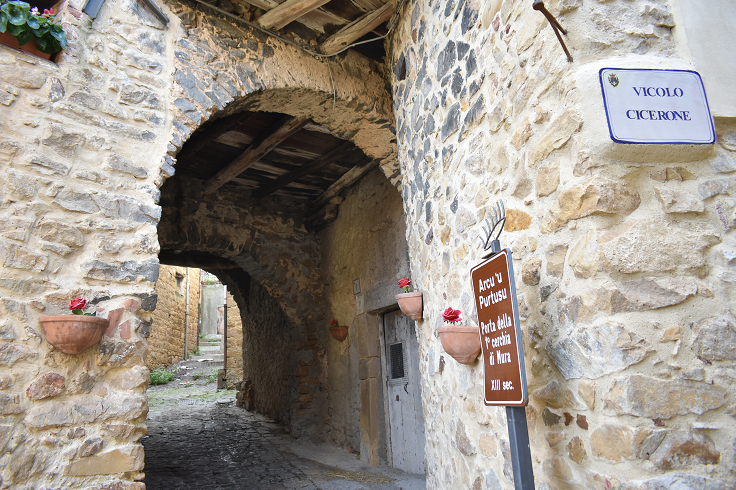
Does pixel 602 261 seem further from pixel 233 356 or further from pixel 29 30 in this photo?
pixel 233 356

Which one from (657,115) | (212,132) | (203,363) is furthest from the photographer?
(203,363)

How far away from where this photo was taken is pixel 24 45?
2514 millimetres

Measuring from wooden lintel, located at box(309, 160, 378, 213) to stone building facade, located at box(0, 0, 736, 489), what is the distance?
3.98 feet

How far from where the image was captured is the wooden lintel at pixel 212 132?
4.21 m

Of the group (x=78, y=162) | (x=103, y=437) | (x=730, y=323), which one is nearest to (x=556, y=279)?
(x=730, y=323)

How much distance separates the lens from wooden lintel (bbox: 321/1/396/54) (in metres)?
3.35

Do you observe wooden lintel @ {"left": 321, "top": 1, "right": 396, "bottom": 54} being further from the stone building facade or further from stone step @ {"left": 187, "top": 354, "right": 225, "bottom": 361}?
stone step @ {"left": 187, "top": 354, "right": 225, "bottom": 361}

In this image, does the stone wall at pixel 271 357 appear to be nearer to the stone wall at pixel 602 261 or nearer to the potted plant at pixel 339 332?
the potted plant at pixel 339 332

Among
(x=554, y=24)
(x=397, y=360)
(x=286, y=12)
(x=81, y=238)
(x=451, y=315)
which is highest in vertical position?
(x=286, y=12)

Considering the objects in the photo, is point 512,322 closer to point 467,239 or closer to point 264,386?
point 467,239

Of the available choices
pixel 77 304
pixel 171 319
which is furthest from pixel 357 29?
pixel 171 319

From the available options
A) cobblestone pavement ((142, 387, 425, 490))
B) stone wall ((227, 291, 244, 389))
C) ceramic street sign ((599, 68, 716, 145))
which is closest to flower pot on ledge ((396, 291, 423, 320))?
ceramic street sign ((599, 68, 716, 145))

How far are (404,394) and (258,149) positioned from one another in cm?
288

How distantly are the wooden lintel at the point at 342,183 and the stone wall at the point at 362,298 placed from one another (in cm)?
9
